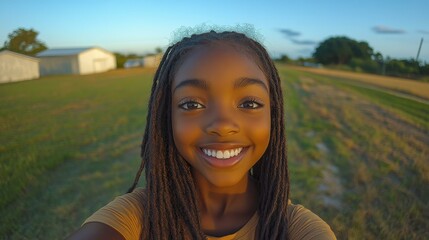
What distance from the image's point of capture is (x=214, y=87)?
167 centimetres

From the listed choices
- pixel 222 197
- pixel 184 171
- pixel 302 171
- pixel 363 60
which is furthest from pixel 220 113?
pixel 302 171

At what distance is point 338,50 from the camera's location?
5.09 m

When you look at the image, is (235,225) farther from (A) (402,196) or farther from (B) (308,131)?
(B) (308,131)

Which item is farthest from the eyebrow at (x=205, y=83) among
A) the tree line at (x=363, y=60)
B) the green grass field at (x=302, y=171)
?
the green grass field at (x=302, y=171)

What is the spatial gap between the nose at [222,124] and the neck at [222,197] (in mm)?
471

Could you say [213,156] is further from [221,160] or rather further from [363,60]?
[363,60]

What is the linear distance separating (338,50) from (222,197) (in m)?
3.83

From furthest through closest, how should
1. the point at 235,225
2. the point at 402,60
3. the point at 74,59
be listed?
the point at 74,59, the point at 402,60, the point at 235,225

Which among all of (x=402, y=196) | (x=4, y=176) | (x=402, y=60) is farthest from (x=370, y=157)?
(x=4, y=176)

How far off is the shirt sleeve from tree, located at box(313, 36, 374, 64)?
3442 mm

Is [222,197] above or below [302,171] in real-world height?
above

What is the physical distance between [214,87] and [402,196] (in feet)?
12.9

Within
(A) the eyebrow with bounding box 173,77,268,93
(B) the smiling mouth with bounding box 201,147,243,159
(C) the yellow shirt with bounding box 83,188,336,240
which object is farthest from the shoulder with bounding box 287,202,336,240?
(A) the eyebrow with bounding box 173,77,268,93

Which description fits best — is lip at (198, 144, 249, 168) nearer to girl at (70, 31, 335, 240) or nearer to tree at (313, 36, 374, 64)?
girl at (70, 31, 335, 240)
